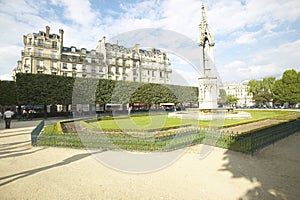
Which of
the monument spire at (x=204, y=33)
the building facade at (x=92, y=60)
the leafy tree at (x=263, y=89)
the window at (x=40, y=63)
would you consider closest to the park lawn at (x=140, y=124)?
the monument spire at (x=204, y=33)

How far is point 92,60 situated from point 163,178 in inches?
2274

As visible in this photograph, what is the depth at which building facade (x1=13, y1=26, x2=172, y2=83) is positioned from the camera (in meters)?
46.8

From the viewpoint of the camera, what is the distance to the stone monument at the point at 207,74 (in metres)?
21.8

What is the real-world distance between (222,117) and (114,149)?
14069mm

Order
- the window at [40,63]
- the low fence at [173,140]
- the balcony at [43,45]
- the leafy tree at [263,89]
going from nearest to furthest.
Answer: the low fence at [173,140], the balcony at [43,45], the window at [40,63], the leafy tree at [263,89]

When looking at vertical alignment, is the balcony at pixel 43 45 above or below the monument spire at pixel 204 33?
above

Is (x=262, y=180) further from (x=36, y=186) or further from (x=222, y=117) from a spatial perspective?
(x=222, y=117)

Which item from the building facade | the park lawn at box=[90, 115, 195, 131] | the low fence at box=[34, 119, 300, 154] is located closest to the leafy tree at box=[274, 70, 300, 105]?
the building facade

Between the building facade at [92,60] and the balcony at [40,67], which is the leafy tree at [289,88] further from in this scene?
the balcony at [40,67]

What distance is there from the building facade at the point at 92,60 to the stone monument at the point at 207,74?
38914mm

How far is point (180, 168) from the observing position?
684 centimetres

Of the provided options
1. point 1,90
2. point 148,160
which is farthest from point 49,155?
point 1,90

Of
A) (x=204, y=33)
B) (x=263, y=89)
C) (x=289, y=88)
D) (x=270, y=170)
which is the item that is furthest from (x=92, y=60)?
(x=263, y=89)

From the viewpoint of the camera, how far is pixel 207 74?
907 inches
